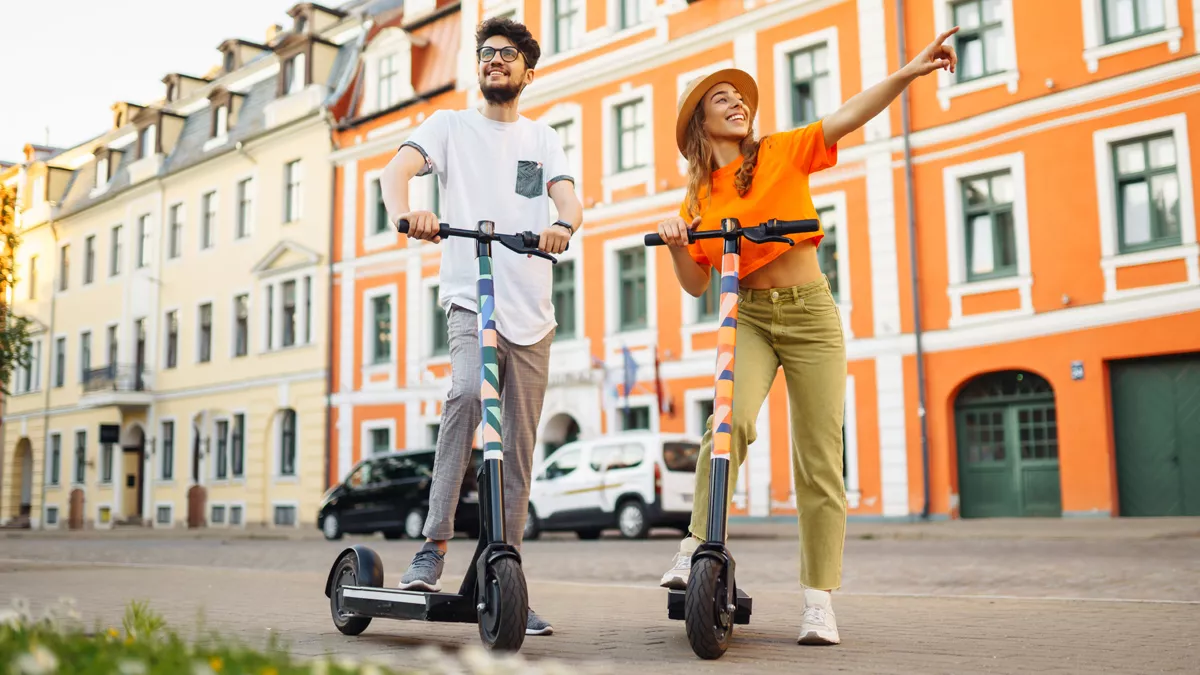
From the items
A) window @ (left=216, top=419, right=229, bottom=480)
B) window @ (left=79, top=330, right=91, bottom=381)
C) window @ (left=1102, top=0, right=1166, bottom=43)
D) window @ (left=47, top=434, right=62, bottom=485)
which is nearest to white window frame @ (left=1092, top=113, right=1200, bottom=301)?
window @ (left=1102, top=0, right=1166, bottom=43)

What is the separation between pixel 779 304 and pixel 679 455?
47.5 feet

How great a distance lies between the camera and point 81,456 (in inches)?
1661

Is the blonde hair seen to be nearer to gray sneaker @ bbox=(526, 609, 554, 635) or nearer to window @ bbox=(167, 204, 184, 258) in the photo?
gray sneaker @ bbox=(526, 609, 554, 635)

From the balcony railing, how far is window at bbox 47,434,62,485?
186 inches

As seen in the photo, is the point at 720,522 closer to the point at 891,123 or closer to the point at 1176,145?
the point at 1176,145

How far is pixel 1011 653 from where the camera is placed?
4293 millimetres

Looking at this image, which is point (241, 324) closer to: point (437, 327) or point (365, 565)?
point (437, 327)

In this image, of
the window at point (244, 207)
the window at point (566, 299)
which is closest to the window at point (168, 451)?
the window at point (244, 207)

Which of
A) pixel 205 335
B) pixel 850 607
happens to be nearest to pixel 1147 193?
pixel 850 607

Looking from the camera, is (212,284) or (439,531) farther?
(212,284)

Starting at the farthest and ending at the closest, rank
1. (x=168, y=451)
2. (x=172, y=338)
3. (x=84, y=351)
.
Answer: (x=84, y=351), (x=172, y=338), (x=168, y=451)

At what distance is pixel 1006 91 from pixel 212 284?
25056 mm

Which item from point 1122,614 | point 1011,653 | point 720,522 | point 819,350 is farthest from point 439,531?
point 1122,614

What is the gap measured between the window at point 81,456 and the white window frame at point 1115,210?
34729 millimetres
